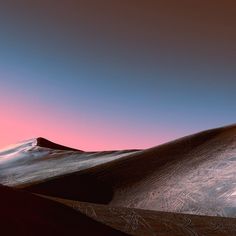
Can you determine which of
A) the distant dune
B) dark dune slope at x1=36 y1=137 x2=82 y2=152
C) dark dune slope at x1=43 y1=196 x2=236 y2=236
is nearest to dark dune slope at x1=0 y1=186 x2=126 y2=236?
dark dune slope at x1=43 y1=196 x2=236 y2=236

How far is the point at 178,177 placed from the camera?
783cm

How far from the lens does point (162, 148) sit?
30.0 ft

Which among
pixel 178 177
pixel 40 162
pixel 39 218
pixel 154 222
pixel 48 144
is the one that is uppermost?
pixel 48 144

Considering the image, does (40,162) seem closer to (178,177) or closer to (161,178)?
(161,178)

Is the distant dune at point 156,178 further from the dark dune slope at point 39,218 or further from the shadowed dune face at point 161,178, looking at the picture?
the dark dune slope at point 39,218

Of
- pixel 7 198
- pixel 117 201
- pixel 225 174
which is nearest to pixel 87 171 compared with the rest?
pixel 117 201

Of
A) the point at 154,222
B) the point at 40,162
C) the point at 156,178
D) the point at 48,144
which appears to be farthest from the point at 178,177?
the point at 48,144

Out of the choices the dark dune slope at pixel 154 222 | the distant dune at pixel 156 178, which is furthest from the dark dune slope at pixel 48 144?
the dark dune slope at pixel 154 222

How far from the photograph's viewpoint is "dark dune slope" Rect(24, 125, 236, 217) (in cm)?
677

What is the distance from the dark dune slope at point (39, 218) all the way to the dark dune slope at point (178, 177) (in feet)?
9.33

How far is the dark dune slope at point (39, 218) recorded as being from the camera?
11.1 ft

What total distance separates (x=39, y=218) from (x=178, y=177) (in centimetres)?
451

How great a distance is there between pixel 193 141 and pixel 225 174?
6.33 feet

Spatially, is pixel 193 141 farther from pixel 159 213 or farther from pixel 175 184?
pixel 159 213
